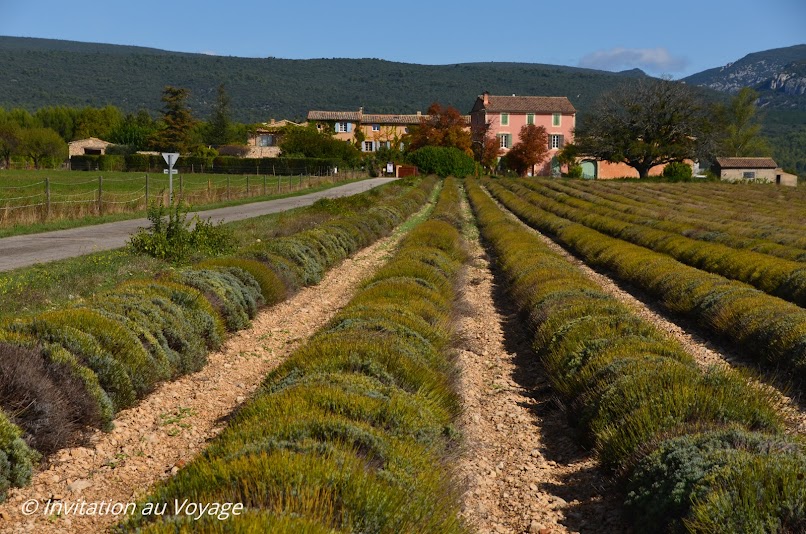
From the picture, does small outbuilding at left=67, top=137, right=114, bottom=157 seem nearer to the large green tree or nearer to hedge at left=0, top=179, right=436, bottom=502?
the large green tree

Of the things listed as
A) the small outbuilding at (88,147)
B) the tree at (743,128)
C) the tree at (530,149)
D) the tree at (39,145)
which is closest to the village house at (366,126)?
the small outbuilding at (88,147)

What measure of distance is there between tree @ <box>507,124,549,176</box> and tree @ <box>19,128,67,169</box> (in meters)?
47.9

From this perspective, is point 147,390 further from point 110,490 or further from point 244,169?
point 244,169

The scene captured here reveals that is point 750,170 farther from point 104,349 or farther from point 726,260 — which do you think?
point 104,349

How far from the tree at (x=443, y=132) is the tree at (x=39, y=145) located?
3875 centimetres

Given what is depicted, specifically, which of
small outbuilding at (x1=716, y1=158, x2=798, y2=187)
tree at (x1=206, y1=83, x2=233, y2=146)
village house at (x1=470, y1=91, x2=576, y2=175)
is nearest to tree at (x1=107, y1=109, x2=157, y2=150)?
tree at (x1=206, y1=83, x2=233, y2=146)

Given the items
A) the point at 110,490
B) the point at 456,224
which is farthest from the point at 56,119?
the point at 110,490

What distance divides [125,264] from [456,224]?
13860 millimetres

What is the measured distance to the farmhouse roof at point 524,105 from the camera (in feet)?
348

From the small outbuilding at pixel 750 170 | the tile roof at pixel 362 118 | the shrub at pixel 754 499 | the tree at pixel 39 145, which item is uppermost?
the tile roof at pixel 362 118

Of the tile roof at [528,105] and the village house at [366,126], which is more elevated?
the tile roof at [528,105]

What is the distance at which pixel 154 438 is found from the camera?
6555mm

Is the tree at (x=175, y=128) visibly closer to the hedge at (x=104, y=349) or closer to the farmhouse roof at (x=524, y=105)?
the farmhouse roof at (x=524, y=105)

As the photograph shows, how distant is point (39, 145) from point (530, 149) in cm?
5097
